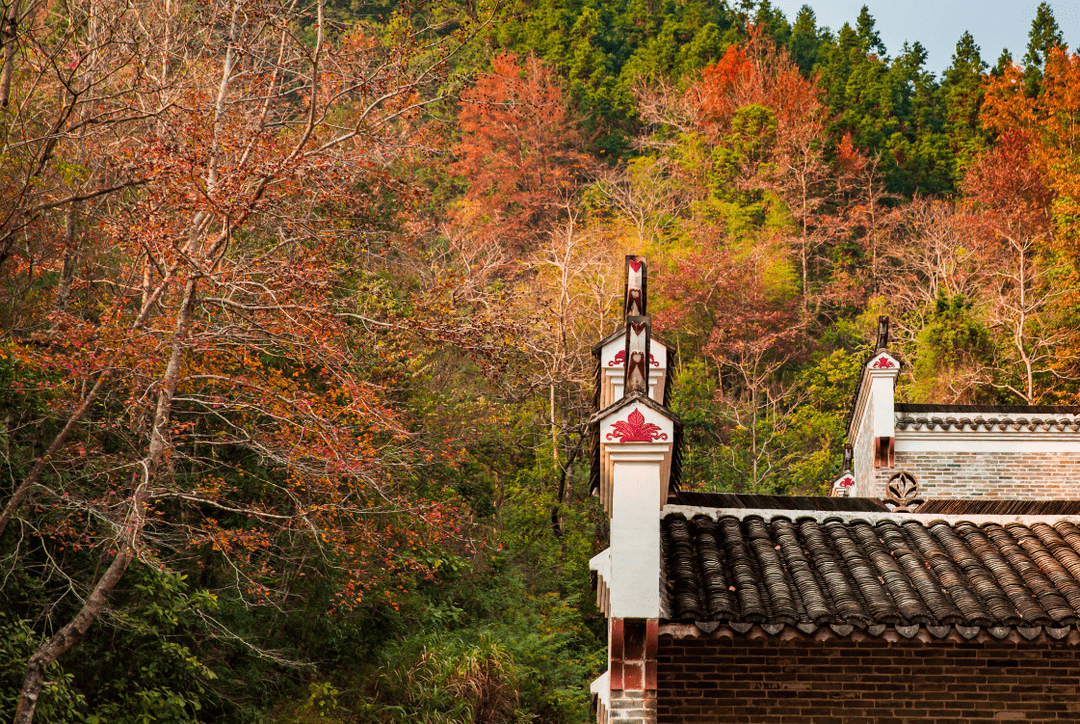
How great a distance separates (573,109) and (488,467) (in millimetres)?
21264

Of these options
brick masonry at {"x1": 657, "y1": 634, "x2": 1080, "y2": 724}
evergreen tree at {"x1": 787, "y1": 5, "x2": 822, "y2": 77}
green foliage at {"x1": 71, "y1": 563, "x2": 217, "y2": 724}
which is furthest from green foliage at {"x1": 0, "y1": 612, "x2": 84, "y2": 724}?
evergreen tree at {"x1": 787, "y1": 5, "x2": 822, "y2": 77}

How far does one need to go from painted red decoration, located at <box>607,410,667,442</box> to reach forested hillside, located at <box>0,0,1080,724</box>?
16.9 feet

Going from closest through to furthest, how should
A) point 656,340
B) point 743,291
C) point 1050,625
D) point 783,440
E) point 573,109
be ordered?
point 1050,625, point 656,340, point 783,440, point 743,291, point 573,109

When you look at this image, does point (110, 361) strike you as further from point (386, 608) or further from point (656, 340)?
point (386, 608)

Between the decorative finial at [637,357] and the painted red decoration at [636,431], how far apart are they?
22cm

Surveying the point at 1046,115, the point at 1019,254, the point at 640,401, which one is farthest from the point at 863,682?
the point at 1046,115

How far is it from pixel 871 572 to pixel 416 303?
764 cm

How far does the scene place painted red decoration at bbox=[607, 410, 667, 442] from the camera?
7082 mm

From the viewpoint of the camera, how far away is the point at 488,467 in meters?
23.1

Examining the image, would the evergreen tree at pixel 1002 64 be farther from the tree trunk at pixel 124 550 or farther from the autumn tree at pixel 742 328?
the tree trunk at pixel 124 550

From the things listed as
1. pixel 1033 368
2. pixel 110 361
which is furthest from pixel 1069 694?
Result: pixel 1033 368

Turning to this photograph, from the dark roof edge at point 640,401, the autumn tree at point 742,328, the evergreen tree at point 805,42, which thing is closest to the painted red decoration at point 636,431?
the dark roof edge at point 640,401

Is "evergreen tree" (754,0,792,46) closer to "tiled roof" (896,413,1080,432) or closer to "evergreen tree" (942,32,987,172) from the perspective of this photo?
"evergreen tree" (942,32,987,172)

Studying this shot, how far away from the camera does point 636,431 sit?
7094 mm
